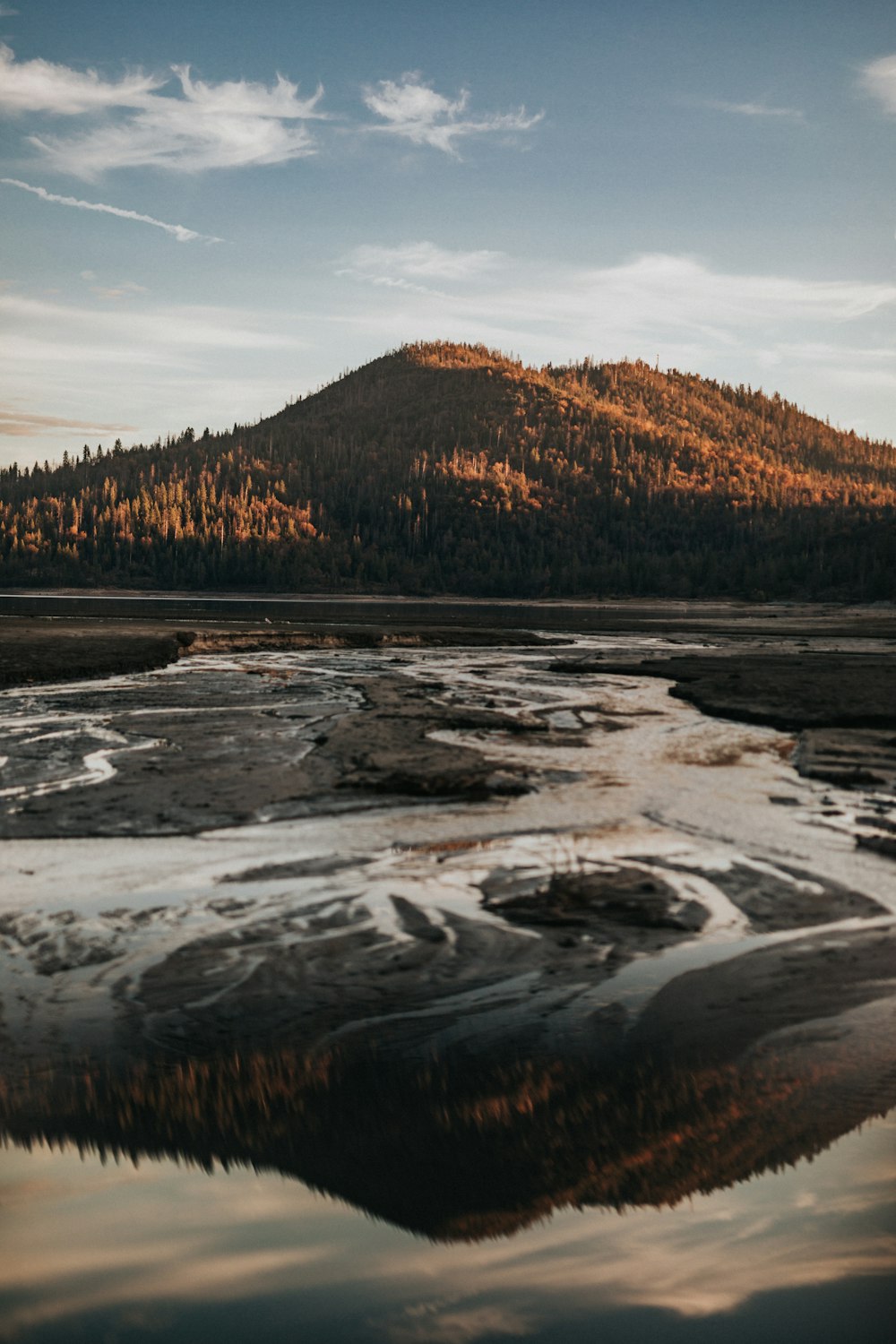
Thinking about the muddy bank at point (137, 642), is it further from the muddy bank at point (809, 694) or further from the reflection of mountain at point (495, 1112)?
the reflection of mountain at point (495, 1112)

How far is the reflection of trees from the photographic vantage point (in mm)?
4500

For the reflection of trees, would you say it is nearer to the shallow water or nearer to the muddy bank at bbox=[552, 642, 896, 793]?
the shallow water

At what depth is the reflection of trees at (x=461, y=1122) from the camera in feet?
14.8

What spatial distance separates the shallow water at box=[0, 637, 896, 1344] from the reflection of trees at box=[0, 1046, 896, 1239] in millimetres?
18

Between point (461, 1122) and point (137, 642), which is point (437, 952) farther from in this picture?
point (137, 642)

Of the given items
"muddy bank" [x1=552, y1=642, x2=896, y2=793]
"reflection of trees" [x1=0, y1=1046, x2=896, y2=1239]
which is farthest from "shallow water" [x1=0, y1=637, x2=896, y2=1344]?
"muddy bank" [x1=552, y1=642, x2=896, y2=793]

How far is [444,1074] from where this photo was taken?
216 inches

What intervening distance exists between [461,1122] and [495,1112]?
179mm

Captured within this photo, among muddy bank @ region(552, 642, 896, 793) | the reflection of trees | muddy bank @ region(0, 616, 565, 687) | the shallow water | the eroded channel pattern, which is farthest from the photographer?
muddy bank @ region(0, 616, 565, 687)

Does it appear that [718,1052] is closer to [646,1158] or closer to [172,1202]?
[646,1158]

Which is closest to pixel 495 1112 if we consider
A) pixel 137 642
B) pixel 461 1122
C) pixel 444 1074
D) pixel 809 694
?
pixel 461 1122

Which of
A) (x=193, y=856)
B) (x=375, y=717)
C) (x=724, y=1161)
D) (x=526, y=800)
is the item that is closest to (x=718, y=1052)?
(x=724, y=1161)

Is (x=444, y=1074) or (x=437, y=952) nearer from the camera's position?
(x=444, y=1074)

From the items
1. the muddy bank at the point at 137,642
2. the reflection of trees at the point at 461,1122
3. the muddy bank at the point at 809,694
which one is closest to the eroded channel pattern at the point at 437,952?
the reflection of trees at the point at 461,1122
